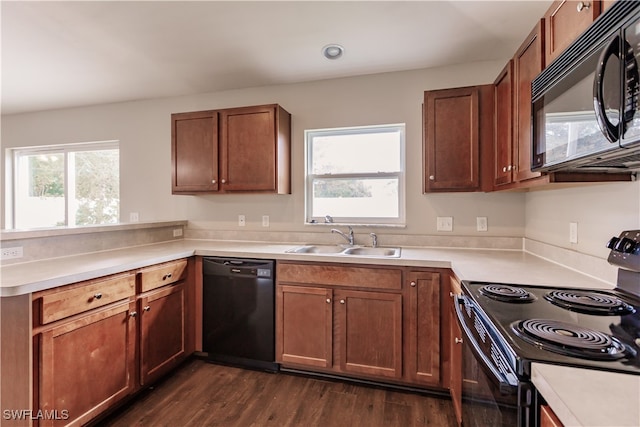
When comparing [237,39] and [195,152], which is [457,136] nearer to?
[237,39]

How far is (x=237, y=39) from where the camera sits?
86.4 inches

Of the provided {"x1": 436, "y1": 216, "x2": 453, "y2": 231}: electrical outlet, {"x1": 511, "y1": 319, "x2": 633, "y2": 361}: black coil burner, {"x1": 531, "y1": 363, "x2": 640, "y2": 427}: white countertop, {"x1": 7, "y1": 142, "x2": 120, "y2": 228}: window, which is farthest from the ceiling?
{"x1": 531, "y1": 363, "x2": 640, "y2": 427}: white countertop

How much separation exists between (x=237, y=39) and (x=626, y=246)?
2479 mm

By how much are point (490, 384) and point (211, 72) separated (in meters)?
2.91

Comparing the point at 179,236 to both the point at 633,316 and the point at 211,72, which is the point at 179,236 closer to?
the point at 211,72

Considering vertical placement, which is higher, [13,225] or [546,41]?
[546,41]

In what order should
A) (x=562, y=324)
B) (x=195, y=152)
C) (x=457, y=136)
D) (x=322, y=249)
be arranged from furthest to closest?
(x=195, y=152) < (x=322, y=249) < (x=457, y=136) < (x=562, y=324)

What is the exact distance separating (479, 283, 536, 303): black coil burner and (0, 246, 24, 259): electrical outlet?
253cm

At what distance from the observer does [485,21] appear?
197cm

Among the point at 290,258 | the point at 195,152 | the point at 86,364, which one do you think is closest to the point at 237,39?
the point at 195,152

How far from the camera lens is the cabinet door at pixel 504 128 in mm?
1838

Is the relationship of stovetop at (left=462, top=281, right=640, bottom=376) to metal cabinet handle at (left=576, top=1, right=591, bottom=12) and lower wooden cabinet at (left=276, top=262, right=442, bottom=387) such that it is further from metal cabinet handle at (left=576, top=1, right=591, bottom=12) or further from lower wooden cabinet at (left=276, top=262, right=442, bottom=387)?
metal cabinet handle at (left=576, top=1, right=591, bottom=12)

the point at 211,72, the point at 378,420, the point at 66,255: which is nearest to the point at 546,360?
the point at 378,420

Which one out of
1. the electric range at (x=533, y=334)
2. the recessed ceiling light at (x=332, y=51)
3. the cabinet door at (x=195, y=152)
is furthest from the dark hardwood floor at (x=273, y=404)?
the recessed ceiling light at (x=332, y=51)
